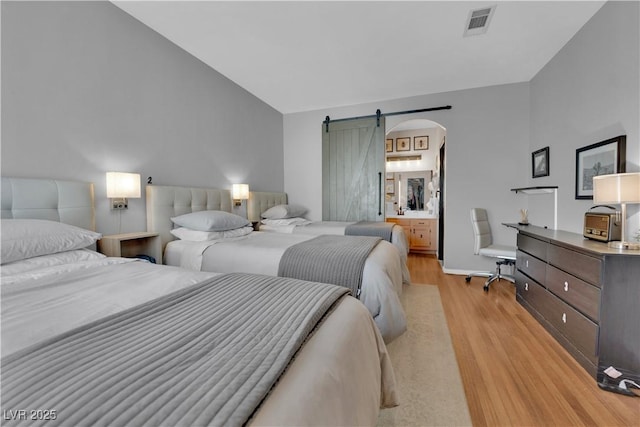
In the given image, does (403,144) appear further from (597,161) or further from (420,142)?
(597,161)

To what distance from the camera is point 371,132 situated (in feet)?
14.9

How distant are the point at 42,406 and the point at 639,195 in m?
2.85

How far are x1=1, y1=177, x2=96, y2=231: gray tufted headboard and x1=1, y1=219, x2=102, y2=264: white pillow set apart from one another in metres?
0.25

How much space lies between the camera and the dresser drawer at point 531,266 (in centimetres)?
243

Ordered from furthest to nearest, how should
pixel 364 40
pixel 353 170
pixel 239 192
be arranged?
pixel 353 170
pixel 239 192
pixel 364 40

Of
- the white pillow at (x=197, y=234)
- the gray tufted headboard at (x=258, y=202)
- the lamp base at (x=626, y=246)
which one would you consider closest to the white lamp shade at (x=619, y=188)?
the lamp base at (x=626, y=246)

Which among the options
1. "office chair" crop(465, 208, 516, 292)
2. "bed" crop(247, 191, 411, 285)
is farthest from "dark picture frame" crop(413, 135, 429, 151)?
"bed" crop(247, 191, 411, 285)

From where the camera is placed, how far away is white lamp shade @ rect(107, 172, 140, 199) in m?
2.18

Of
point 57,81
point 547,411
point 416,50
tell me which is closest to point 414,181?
point 416,50

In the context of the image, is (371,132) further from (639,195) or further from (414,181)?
(639,195)

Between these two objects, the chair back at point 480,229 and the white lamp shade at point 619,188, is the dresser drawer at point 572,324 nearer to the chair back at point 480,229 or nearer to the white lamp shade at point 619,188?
the white lamp shade at point 619,188

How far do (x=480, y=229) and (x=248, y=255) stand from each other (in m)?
3.08

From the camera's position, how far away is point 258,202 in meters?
4.12

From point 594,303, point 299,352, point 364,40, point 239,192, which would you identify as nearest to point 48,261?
point 299,352
